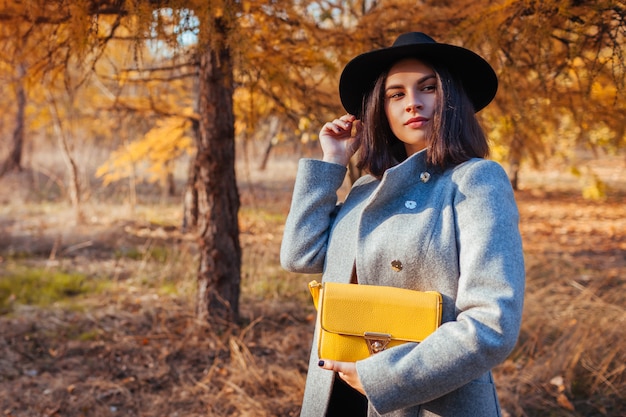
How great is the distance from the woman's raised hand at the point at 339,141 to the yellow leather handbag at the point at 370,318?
18.8 inches

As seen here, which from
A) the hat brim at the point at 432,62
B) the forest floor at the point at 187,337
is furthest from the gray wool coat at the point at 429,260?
the forest floor at the point at 187,337

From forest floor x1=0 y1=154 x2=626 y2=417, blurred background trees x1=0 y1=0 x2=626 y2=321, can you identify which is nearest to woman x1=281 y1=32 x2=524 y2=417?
blurred background trees x1=0 y1=0 x2=626 y2=321

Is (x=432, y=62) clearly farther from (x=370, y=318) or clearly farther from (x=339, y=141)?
(x=370, y=318)

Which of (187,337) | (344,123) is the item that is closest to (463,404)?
(344,123)

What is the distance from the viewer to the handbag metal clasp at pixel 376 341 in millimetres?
1228

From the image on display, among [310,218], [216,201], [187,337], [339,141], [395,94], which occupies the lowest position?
[187,337]

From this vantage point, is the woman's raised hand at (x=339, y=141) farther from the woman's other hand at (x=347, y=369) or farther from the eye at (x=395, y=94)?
the woman's other hand at (x=347, y=369)

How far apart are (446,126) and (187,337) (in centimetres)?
323

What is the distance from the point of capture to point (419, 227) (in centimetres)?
127

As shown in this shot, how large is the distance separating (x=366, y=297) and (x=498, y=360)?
0.32 m

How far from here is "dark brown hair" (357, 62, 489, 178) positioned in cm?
132

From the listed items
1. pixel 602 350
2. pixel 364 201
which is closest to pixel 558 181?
pixel 602 350

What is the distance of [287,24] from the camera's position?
2.97m

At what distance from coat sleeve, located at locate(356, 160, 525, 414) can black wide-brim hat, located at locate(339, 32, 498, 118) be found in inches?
13.6
